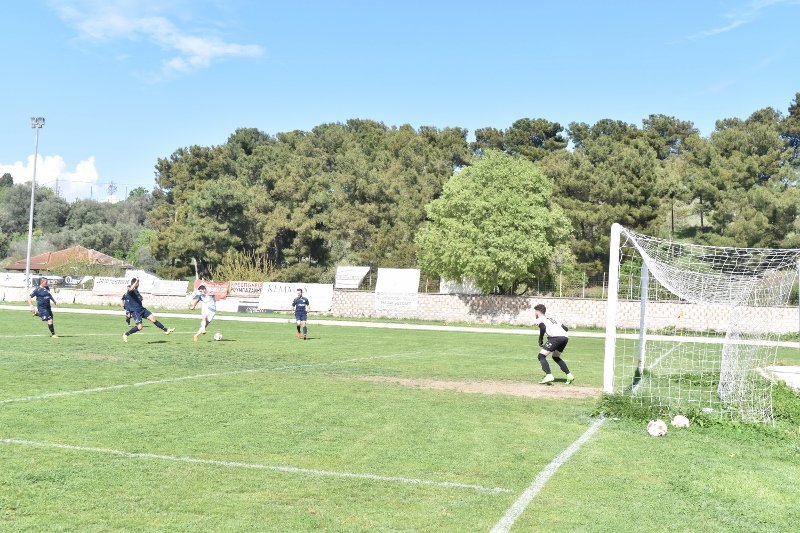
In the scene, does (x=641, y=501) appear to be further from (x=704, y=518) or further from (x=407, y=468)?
(x=407, y=468)

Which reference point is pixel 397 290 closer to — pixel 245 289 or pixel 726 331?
pixel 245 289

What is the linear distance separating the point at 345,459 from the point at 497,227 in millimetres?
39544

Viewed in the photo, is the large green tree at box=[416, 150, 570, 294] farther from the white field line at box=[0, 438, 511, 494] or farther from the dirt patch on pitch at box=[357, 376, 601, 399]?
the white field line at box=[0, 438, 511, 494]

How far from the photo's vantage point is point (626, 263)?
38594mm

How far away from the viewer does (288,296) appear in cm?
5000

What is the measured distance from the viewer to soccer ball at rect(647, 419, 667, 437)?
10.6 metres

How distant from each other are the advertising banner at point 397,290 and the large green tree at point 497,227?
96.2 inches

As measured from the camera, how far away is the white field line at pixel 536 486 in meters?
6.43

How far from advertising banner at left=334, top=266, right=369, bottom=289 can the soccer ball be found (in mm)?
40386

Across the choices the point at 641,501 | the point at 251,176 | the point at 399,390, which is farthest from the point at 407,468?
the point at 251,176

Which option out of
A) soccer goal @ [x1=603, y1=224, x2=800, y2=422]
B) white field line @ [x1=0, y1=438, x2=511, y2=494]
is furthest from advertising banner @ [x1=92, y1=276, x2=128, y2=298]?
white field line @ [x1=0, y1=438, x2=511, y2=494]

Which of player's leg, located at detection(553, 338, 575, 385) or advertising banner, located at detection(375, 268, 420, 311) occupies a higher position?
advertising banner, located at detection(375, 268, 420, 311)

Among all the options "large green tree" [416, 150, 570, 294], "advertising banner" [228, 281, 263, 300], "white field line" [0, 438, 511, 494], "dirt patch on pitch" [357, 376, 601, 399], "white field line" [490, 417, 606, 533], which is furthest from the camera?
"advertising banner" [228, 281, 263, 300]

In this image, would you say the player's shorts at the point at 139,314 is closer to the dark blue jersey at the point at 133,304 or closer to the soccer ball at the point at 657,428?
the dark blue jersey at the point at 133,304
